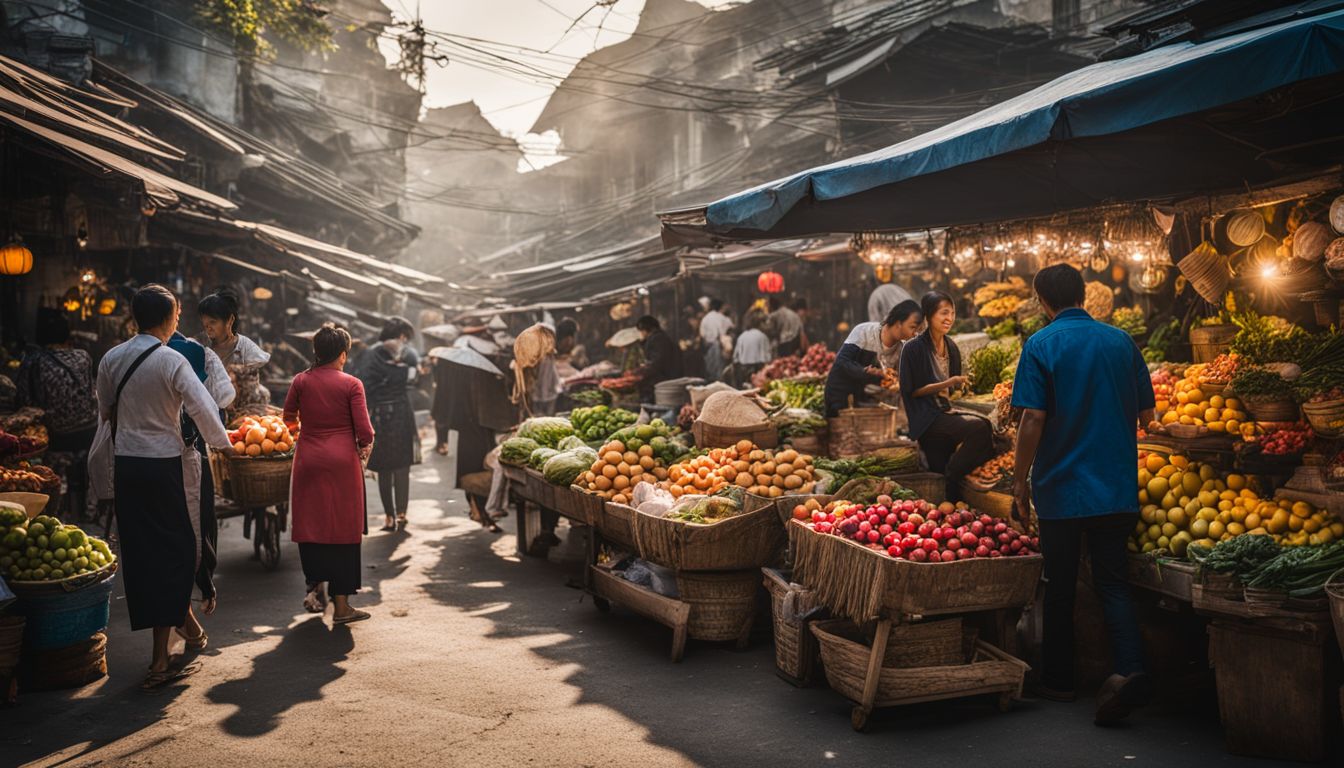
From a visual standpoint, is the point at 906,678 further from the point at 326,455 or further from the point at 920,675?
the point at 326,455

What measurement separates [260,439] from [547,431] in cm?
264

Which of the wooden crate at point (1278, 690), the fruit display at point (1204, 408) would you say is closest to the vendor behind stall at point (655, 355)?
the fruit display at point (1204, 408)

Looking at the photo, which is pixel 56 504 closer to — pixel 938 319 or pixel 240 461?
pixel 240 461

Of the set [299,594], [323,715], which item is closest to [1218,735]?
[323,715]

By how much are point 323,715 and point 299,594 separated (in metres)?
2.98

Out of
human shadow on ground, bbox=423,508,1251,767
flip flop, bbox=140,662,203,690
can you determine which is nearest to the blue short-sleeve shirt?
human shadow on ground, bbox=423,508,1251,767

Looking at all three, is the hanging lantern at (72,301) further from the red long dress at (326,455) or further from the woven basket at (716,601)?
the woven basket at (716,601)

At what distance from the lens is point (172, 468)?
17.5ft

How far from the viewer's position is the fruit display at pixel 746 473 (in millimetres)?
6305

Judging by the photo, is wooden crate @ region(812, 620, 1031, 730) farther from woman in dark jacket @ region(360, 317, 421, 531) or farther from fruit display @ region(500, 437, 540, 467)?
woman in dark jacket @ region(360, 317, 421, 531)

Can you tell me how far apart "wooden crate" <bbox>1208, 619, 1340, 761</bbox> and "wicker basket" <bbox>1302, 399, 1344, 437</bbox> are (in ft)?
5.22

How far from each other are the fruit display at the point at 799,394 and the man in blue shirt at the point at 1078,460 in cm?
394

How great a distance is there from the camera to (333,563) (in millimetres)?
6551

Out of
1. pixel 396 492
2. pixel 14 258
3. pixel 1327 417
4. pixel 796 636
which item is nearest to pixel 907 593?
pixel 796 636
